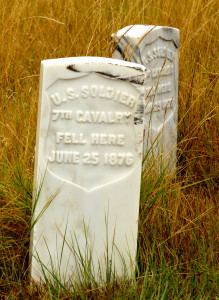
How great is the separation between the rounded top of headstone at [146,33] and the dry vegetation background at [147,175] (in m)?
0.11

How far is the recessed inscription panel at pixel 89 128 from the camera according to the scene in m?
2.49

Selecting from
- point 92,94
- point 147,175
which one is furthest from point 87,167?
point 147,175

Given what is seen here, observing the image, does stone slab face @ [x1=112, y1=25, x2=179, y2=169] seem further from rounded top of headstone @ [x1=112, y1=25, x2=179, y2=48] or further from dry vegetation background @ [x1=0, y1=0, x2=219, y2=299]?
dry vegetation background @ [x1=0, y1=0, x2=219, y2=299]

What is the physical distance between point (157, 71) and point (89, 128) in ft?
4.27

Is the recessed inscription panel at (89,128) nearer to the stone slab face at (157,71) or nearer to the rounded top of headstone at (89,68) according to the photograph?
the rounded top of headstone at (89,68)

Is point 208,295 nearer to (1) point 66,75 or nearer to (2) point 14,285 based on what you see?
(2) point 14,285

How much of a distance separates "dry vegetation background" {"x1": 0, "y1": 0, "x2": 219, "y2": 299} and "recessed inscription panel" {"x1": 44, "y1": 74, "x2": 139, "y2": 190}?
1.15ft

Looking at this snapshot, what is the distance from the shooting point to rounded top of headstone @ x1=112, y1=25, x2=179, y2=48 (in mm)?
3453

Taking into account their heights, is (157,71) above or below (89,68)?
above

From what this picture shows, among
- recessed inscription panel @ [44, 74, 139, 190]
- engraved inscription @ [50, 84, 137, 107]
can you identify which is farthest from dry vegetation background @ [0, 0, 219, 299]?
engraved inscription @ [50, 84, 137, 107]

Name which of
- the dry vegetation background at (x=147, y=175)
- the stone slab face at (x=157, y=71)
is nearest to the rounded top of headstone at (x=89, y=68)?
the dry vegetation background at (x=147, y=175)

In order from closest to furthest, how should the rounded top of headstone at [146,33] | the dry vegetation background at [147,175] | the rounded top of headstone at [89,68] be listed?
the rounded top of headstone at [89,68] < the dry vegetation background at [147,175] < the rounded top of headstone at [146,33]

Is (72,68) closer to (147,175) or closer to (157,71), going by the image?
(147,175)

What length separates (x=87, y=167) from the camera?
2551 millimetres
